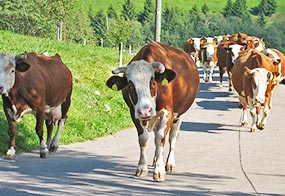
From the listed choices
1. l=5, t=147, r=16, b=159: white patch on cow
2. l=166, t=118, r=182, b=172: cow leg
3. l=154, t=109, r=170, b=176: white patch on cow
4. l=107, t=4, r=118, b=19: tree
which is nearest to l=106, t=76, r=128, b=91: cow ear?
l=154, t=109, r=170, b=176: white patch on cow

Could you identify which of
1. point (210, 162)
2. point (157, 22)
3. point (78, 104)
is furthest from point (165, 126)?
point (157, 22)

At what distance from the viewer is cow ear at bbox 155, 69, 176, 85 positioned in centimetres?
1010

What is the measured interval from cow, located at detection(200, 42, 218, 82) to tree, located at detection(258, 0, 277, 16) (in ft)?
305

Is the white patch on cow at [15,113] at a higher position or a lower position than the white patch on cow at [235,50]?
lower

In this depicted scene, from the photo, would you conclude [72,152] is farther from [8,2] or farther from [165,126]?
[8,2]

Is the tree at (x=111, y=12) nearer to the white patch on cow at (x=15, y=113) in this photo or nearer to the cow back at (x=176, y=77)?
the white patch on cow at (x=15, y=113)

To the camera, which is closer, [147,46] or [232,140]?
[147,46]

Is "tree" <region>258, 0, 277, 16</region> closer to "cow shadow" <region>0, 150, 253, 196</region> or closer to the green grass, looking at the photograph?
the green grass

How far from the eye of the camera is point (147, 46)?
1084cm

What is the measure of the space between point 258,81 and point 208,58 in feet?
52.5

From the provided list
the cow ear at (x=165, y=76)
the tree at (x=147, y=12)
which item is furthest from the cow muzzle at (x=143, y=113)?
the tree at (x=147, y=12)

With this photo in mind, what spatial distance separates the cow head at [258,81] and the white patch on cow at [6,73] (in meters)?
6.36

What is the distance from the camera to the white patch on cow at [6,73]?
463 inches

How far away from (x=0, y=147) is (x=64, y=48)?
750 inches
